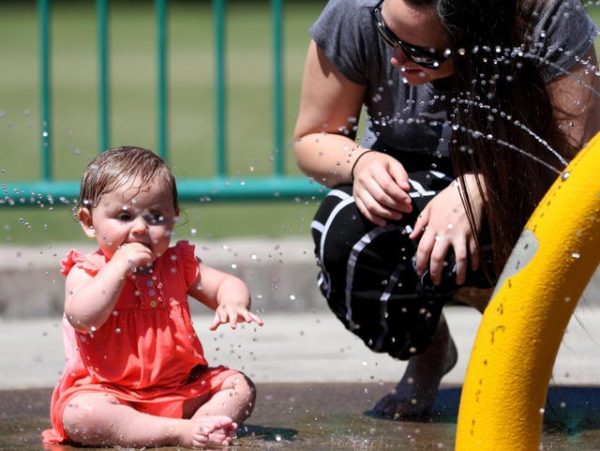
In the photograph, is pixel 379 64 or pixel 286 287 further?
pixel 286 287

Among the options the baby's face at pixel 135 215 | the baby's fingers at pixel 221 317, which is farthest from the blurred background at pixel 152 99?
the baby's fingers at pixel 221 317

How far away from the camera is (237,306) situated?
2789 mm

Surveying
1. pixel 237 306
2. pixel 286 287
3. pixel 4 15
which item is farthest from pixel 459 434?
pixel 4 15

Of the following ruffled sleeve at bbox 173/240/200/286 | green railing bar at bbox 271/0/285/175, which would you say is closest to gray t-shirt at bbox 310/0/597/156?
ruffled sleeve at bbox 173/240/200/286

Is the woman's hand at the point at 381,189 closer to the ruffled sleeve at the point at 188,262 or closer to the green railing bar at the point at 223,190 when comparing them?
the ruffled sleeve at the point at 188,262

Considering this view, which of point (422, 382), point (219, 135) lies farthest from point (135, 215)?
point (219, 135)

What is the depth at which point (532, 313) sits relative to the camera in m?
2.08

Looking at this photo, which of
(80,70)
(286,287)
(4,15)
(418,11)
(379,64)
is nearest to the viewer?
(418,11)

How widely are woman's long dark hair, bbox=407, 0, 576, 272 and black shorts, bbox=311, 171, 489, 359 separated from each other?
8.4 inches

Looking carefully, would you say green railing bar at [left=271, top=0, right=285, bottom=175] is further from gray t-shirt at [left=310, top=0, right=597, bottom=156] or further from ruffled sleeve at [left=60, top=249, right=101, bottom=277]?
ruffled sleeve at [left=60, top=249, right=101, bottom=277]

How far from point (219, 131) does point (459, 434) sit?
3062 millimetres

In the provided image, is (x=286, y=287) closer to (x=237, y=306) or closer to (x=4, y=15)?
(x=237, y=306)

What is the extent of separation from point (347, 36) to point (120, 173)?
608 millimetres

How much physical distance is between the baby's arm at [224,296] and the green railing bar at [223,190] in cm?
189
